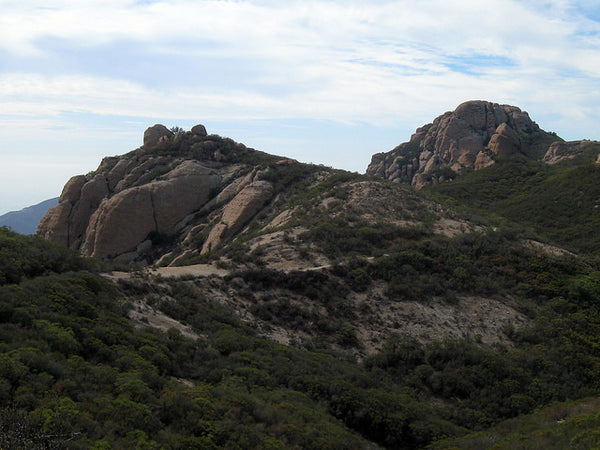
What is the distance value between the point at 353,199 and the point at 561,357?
Result: 17.8 meters

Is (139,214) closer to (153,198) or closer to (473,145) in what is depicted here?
(153,198)

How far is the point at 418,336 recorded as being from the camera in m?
19.6

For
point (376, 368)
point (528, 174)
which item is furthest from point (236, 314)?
point (528, 174)

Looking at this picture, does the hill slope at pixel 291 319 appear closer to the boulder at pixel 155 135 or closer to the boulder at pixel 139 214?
the boulder at pixel 139 214

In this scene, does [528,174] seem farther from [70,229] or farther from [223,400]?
[223,400]

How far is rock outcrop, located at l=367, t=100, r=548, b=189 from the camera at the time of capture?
231ft

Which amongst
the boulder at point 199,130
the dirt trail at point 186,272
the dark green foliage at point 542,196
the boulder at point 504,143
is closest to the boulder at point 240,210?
the dirt trail at point 186,272

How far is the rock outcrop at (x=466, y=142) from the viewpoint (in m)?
70.4

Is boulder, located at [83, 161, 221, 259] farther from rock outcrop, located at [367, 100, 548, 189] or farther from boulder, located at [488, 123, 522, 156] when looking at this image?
boulder, located at [488, 123, 522, 156]

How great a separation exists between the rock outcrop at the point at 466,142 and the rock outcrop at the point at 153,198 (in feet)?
131

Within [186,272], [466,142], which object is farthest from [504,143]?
[186,272]

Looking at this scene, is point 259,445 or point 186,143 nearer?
point 259,445

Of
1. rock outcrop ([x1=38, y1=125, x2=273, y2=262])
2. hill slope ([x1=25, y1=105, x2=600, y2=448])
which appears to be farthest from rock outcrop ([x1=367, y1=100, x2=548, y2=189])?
rock outcrop ([x1=38, y1=125, x2=273, y2=262])

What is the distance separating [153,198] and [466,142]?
57.0m
